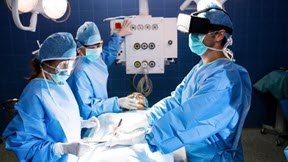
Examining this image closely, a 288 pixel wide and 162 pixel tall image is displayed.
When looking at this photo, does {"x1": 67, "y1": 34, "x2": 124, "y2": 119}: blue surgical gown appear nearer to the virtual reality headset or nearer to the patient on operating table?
the patient on operating table

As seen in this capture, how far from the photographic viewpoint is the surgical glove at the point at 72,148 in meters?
1.45

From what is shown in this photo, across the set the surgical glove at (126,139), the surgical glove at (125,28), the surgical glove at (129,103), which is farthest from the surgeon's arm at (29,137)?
the surgical glove at (125,28)

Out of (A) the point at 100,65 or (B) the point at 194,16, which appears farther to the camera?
(A) the point at 100,65

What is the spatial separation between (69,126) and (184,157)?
667 millimetres

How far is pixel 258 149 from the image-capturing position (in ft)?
10.8

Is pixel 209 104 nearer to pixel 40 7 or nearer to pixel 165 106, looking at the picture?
pixel 165 106

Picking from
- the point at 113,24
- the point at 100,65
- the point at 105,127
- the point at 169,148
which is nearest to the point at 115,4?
the point at 113,24

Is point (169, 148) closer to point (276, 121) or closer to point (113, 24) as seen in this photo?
point (113, 24)

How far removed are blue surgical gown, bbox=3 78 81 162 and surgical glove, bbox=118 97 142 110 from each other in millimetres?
612

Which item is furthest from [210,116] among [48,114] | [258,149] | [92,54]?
[258,149]

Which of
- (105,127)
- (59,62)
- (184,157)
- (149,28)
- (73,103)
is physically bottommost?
(184,157)

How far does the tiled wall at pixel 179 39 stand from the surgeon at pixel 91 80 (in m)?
1.23

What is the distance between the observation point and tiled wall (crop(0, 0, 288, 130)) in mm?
3502

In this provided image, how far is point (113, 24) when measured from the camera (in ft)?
8.25
